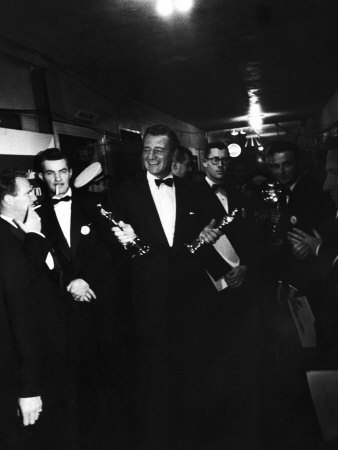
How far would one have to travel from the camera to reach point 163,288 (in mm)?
3027

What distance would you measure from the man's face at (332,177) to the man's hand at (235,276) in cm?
92

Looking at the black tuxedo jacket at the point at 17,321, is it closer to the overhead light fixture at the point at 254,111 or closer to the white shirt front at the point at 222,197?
the white shirt front at the point at 222,197

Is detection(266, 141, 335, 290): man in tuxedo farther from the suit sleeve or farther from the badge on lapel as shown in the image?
the suit sleeve

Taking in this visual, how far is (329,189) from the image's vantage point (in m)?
3.70

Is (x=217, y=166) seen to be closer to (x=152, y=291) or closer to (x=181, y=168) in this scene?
(x=181, y=168)

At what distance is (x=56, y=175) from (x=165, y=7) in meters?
2.50

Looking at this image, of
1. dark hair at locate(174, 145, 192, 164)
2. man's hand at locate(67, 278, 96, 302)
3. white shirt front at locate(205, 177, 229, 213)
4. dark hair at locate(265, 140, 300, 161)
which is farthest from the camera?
dark hair at locate(174, 145, 192, 164)

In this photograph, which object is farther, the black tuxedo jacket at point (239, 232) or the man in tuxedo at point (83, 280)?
the black tuxedo jacket at point (239, 232)

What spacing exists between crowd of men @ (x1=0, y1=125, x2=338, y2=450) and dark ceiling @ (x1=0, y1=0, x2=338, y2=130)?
79.7 inches

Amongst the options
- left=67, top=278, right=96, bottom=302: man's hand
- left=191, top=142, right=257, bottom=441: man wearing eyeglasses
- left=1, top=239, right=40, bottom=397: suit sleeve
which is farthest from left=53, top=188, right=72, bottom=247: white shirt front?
left=1, top=239, right=40, bottom=397: suit sleeve

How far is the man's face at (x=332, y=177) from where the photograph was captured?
362cm

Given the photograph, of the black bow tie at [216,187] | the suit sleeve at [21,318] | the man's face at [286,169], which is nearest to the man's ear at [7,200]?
the suit sleeve at [21,318]

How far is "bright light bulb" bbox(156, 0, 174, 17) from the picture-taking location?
4.51 m

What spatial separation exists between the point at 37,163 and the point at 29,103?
2792mm
